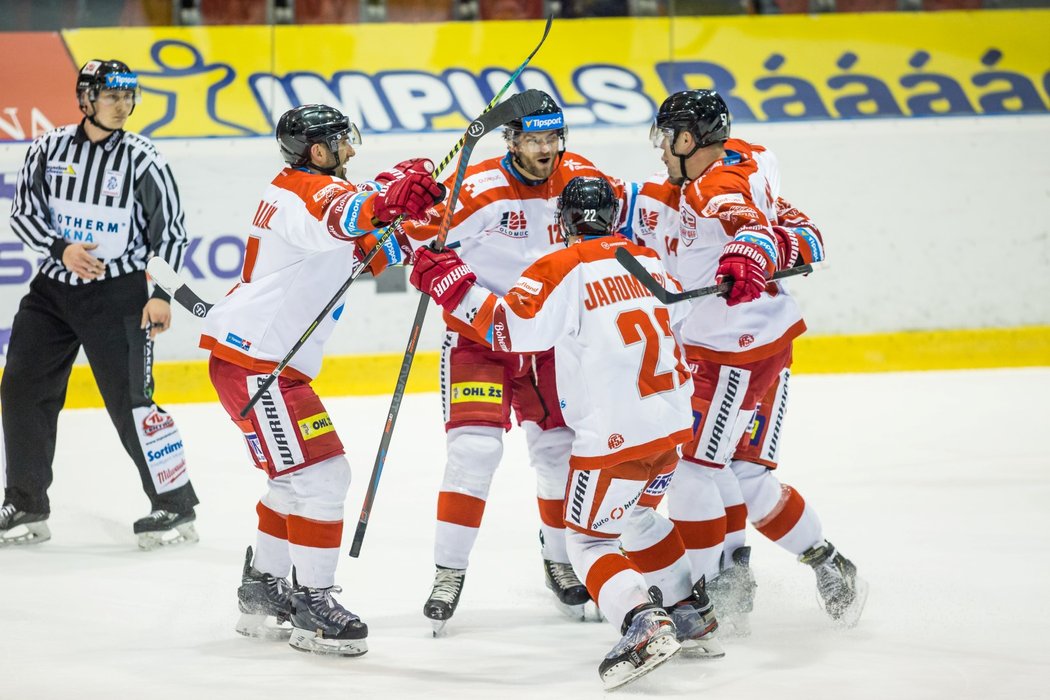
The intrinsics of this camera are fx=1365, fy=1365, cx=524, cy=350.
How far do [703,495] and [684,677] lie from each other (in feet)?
1.82

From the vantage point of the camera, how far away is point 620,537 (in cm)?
327

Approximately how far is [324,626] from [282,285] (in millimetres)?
850

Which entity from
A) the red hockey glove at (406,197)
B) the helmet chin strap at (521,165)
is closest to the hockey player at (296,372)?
the red hockey glove at (406,197)

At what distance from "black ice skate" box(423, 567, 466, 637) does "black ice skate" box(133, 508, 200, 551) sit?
1.29m

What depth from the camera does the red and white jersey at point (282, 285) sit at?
10.9 ft

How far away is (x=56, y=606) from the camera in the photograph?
382 cm

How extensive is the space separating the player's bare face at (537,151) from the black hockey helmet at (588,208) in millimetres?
501

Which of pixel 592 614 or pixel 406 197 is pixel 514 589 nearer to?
pixel 592 614

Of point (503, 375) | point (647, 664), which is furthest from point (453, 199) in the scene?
point (647, 664)

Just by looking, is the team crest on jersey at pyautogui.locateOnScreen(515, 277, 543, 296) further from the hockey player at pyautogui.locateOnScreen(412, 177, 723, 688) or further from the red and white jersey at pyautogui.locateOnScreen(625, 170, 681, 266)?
the red and white jersey at pyautogui.locateOnScreen(625, 170, 681, 266)

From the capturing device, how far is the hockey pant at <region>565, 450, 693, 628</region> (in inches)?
120

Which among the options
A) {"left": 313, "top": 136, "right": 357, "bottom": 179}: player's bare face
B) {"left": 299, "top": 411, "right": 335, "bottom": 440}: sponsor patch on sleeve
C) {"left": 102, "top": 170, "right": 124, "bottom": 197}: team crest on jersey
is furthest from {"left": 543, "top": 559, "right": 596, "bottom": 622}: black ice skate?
{"left": 102, "top": 170, "right": 124, "bottom": 197}: team crest on jersey

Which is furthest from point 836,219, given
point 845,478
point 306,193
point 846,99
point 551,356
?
point 306,193

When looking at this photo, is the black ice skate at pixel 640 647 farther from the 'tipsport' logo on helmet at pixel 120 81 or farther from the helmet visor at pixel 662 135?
the 'tipsport' logo on helmet at pixel 120 81
